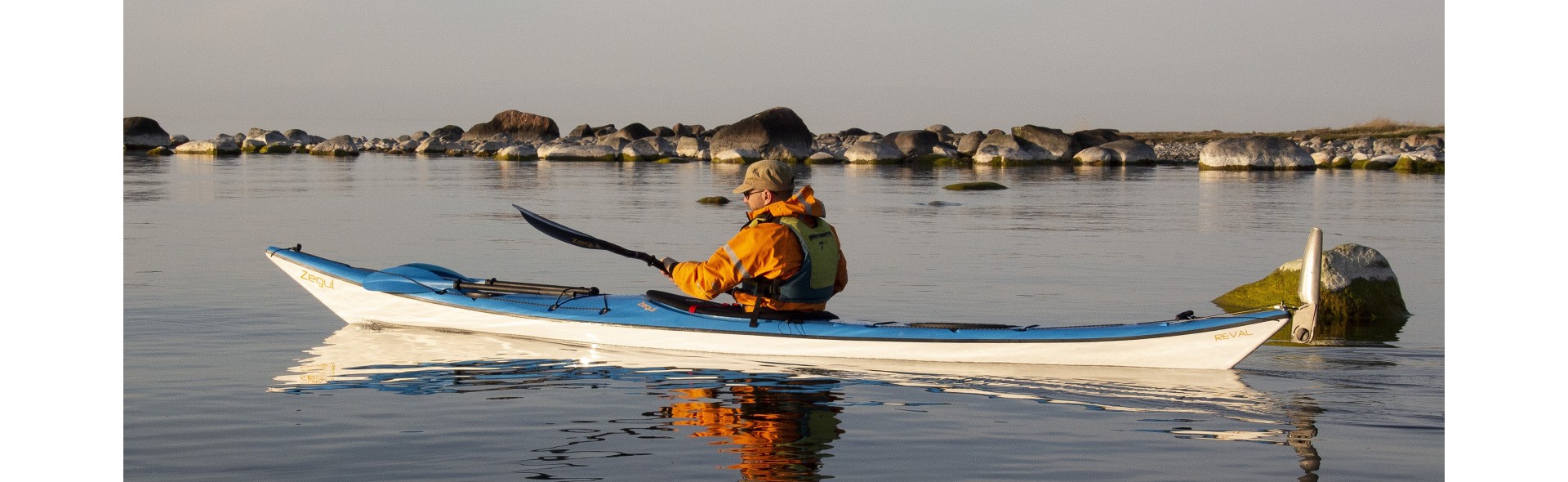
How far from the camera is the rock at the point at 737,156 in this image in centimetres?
4888

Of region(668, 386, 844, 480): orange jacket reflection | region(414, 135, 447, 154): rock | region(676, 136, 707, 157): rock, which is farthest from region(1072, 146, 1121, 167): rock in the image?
region(668, 386, 844, 480): orange jacket reflection

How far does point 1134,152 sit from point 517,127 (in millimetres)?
37443

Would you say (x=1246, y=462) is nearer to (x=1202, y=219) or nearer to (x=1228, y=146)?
(x=1202, y=219)

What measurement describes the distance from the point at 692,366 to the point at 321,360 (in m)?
2.14

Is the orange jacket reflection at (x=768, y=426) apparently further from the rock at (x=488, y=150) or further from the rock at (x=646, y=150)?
the rock at (x=488, y=150)

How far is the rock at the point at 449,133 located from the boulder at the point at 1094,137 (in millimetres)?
33078

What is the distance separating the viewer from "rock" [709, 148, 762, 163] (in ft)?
160

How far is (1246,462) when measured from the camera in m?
5.37

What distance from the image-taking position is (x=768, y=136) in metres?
49.9

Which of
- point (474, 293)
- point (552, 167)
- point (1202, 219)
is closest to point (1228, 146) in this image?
point (552, 167)

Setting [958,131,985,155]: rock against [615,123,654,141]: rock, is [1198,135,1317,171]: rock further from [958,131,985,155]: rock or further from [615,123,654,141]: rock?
[615,123,654,141]: rock

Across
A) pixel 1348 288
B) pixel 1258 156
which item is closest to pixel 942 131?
pixel 1258 156

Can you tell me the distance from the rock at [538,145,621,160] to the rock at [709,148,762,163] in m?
5.82

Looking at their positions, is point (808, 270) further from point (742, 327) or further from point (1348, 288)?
point (1348, 288)
